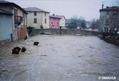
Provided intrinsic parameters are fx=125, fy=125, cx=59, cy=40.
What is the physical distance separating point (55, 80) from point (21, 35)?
19578mm

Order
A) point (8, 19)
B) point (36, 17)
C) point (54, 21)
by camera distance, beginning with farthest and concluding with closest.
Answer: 1. point (54, 21)
2. point (36, 17)
3. point (8, 19)

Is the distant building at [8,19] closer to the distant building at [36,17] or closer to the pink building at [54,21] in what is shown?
the distant building at [36,17]

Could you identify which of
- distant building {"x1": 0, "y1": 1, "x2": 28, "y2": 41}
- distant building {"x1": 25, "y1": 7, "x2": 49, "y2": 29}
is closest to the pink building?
distant building {"x1": 25, "y1": 7, "x2": 49, "y2": 29}

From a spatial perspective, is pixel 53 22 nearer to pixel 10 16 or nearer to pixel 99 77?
pixel 10 16

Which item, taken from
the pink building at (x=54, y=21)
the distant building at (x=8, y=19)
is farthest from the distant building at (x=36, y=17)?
the distant building at (x=8, y=19)

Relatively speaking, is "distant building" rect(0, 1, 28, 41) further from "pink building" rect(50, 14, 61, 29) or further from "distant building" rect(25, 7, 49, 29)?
"pink building" rect(50, 14, 61, 29)

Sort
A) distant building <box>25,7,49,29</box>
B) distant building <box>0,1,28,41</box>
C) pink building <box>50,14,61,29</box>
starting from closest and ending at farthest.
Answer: distant building <box>0,1,28,41</box> < distant building <box>25,7,49,29</box> < pink building <box>50,14,61,29</box>

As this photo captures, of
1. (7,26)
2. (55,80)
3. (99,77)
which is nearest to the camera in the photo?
(55,80)

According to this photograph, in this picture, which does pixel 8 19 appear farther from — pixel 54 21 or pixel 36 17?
pixel 54 21

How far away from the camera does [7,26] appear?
19.0 metres

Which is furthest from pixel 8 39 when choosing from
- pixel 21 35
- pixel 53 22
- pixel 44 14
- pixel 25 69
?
pixel 53 22

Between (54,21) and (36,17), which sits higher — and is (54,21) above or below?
below

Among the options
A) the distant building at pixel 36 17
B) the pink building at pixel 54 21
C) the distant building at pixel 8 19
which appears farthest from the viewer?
the pink building at pixel 54 21

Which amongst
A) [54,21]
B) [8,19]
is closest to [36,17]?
[54,21]
